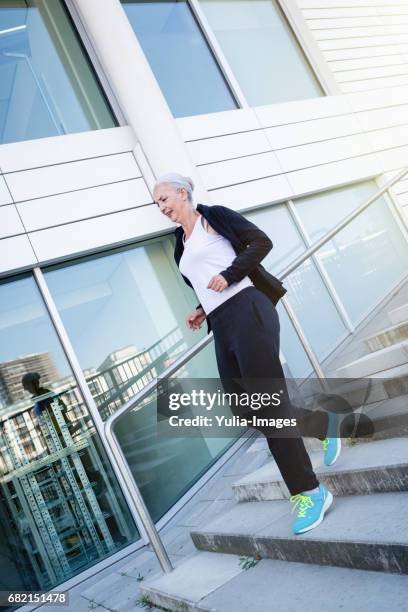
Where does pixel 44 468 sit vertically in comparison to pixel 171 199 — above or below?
below

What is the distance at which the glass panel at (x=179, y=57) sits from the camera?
18.2 ft

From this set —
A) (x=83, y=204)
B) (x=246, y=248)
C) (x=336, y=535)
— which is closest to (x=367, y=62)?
(x=83, y=204)

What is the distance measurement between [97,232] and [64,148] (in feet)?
2.87

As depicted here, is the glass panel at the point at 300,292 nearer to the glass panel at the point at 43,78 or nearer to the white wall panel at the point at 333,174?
the white wall panel at the point at 333,174

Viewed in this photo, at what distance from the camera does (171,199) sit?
2.24 metres

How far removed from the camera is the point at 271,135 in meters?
5.75

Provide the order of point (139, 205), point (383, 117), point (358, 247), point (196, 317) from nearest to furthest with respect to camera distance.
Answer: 1. point (196, 317)
2. point (139, 205)
3. point (358, 247)
4. point (383, 117)

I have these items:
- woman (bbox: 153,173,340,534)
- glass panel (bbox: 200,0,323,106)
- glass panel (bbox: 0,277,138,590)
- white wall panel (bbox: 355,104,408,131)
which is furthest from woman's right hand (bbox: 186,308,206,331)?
white wall panel (bbox: 355,104,408,131)

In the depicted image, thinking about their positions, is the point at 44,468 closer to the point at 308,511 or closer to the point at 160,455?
the point at 160,455

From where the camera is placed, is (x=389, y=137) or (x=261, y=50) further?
(x=389, y=137)

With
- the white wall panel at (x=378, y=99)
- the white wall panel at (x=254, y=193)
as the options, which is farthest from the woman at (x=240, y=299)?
the white wall panel at (x=378, y=99)

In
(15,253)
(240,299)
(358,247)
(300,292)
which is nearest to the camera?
(240,299)

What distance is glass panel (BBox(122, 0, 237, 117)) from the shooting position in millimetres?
5543

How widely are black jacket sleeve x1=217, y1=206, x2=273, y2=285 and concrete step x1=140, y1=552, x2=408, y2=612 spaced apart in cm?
117
